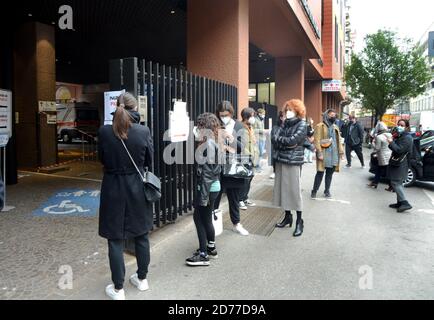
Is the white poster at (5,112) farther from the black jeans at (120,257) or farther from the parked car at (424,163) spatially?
the parked car at (424,163)

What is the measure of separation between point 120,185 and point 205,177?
1134 mm

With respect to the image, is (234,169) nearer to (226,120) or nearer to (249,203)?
(226,120)

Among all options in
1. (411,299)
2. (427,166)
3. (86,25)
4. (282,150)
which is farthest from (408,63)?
(411,299)

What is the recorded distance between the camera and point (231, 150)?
5.25 metres

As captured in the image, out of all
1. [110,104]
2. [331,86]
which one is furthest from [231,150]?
[331,86]

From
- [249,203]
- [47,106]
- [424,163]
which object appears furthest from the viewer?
[47,106]

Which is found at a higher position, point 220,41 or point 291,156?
point 220,41

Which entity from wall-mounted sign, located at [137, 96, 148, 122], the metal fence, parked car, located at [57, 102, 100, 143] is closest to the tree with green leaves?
parked car, located at [57, 102, 100, 143]

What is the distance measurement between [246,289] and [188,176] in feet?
9.25

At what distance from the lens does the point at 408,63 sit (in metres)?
28.4

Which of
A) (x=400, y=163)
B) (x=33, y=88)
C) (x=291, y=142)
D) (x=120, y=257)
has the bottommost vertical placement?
(x=120, y=257)

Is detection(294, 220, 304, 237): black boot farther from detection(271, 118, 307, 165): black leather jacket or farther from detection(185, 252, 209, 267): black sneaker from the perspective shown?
detection(185, 252, 209, 267): black sneaker

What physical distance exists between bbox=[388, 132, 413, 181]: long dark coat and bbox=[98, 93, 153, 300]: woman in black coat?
5.14 metres

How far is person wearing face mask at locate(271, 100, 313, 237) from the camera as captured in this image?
557 centimetres
